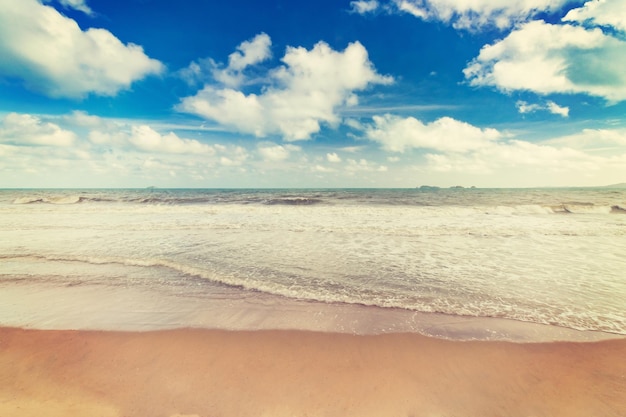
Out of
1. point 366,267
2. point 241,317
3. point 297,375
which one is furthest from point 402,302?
point 241,317

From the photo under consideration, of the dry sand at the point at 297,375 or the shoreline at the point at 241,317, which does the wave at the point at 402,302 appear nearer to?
the shoreline at the point at 241,317

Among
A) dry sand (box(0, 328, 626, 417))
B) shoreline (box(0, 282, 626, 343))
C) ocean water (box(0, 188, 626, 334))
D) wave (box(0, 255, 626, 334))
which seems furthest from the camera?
ocean water (box(0, 188, 626, 334))

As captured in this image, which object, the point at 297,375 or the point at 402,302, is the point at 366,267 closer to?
the point at 402,302

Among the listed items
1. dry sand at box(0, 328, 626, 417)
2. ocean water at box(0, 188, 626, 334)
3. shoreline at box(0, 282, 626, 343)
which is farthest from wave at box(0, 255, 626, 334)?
dry sand at box(0, 328, 626, 417)

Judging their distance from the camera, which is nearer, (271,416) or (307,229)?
(271,416)

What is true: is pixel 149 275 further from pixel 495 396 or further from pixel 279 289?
pixel 495 396

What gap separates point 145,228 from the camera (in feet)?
50.1

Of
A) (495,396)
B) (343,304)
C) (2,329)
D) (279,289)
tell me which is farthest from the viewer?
(279,289)

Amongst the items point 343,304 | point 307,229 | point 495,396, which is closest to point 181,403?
point 343,304

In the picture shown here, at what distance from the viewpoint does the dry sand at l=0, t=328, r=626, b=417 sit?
10.4ft

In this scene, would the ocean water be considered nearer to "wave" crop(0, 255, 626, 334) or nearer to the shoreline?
"wave" crop(0, 255, 626, 334)

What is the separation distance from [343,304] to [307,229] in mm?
9607

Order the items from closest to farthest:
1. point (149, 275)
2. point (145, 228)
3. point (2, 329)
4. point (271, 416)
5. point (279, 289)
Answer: point (271, 416) < point (2, 329) < point (279, 289) < point (149, 275) < point (145, 228)

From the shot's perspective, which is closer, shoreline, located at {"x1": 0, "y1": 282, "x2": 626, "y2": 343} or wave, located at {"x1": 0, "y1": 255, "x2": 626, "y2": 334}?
shoreline, located at {"x1": 0, "y1": 282, "x2": 626, "y2": 343}
